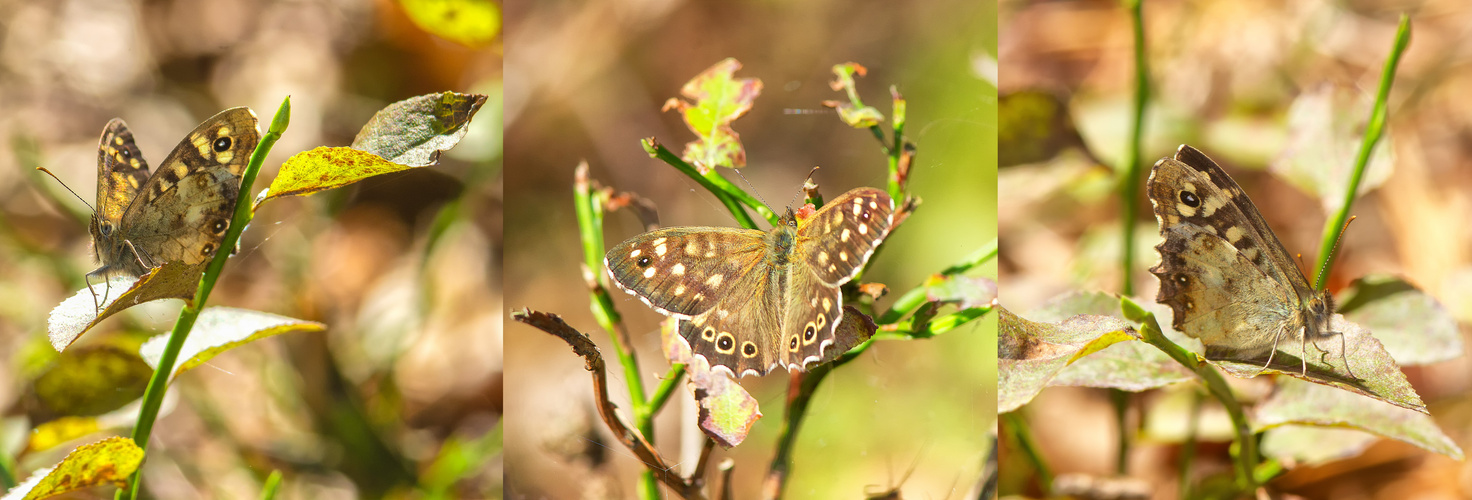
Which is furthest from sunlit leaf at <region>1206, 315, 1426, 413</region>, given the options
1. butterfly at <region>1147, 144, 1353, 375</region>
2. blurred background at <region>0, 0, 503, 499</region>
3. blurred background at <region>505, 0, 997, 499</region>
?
blurred background at <region>0, 0, 503, 499</region>

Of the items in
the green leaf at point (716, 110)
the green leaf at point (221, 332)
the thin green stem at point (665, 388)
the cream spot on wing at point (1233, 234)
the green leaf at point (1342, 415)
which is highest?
the green leaf at point (716, 110)

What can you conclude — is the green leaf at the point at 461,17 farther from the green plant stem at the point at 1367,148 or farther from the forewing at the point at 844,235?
the green plant stem at the point at 1367,148

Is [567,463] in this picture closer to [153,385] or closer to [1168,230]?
[153,385]

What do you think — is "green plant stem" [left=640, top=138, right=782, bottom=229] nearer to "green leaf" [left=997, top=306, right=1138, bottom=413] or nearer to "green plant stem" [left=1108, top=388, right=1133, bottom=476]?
"green leaf" [left=997, top=306, right=1138, bottom=413]

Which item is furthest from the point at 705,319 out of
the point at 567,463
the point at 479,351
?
the point at 479,351

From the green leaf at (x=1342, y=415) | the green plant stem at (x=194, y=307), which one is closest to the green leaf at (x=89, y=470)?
the green plant stem at (x=194, y=307)

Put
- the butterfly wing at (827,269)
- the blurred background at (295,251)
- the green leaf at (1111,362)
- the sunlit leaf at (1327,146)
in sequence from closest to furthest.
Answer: the butterfly wing at (827,269)
the green leaf at (1111,362)
the sunlit leaf at (1327,146)
the blurred background at (295,251)
